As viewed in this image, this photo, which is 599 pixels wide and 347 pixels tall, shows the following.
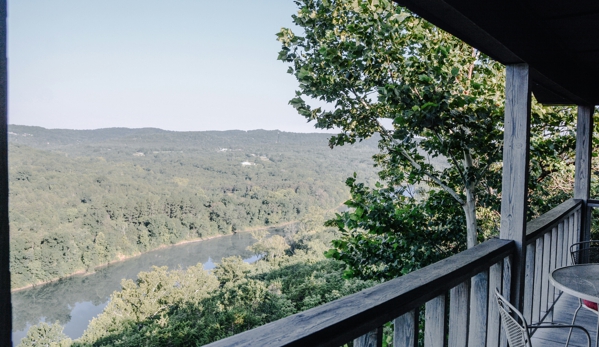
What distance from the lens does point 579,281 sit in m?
1.86

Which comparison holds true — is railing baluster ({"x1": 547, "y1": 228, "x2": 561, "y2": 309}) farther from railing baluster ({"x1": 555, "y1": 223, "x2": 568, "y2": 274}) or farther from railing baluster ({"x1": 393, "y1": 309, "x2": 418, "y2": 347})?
railing baluster ({"x1": 393, "y1": 309, "x2": 418, "y2": 347})

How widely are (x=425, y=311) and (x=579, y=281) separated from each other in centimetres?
121

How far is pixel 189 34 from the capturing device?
25.9 metres

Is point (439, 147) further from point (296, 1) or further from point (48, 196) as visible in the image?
point (48, 196)

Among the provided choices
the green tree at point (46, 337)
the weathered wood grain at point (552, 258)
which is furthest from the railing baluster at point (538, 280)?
the green tree at point (46, 337)

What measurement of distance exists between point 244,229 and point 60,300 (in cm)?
1043

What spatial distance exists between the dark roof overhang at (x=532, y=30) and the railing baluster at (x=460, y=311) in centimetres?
91

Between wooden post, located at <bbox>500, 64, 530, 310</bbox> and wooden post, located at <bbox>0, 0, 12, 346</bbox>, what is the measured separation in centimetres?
195

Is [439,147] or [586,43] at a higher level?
[586,43]

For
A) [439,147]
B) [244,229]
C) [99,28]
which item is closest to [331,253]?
[439,147]

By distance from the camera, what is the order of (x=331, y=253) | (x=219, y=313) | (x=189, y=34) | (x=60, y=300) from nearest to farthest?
(x=331, y=253) < (x=60, y=300) < (x=219, y=313) < (x=189, y=34)

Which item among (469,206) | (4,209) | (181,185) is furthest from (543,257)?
(181,185)

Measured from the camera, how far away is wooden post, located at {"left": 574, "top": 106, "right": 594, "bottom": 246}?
3.25 m

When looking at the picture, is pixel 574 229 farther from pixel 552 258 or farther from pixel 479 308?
pixel 479 308
